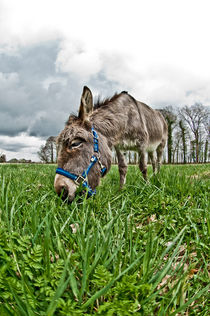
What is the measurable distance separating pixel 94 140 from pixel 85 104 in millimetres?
662

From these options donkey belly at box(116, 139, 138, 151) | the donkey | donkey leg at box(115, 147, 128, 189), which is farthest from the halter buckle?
donkey leg at box(115, 147, 128, 189)

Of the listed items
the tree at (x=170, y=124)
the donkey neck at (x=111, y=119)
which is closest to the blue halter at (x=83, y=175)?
the donkey neck at (x=111, y=119)

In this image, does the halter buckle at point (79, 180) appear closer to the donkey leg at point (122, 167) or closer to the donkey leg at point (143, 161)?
the donkey leg at point (122, 167)

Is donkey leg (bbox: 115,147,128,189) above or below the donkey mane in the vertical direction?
below

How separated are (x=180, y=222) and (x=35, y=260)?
5.72 feet

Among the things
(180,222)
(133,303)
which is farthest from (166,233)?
(133,303)

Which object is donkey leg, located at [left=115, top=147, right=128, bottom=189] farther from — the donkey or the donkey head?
the donkey head

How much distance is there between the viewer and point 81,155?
339cm

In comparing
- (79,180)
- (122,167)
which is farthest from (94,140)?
(122,167)

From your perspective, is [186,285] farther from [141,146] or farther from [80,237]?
[141,146]

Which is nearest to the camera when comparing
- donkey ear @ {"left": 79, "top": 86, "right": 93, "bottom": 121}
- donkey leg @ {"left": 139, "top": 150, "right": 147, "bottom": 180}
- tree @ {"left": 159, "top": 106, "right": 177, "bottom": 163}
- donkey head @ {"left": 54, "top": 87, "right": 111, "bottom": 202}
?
donkey head @ {"left": 54, "top": 87, "right": 111, "bottom": 202}

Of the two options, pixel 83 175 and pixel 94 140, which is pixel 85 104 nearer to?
pixel 94 140

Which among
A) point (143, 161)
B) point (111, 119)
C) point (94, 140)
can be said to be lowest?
point (143, 161)

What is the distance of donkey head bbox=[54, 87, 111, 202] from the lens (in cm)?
308
